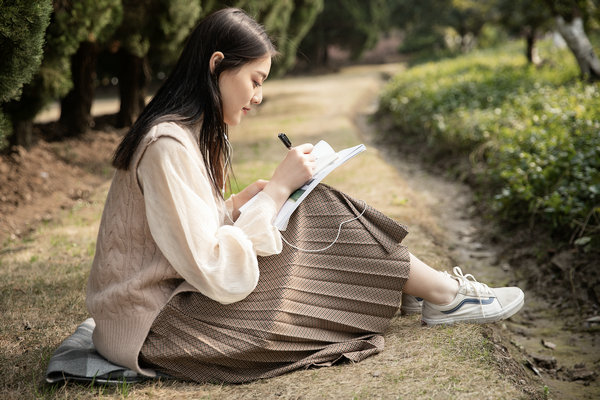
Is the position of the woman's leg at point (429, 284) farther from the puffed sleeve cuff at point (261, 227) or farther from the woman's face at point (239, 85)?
the woman's face at point (239, 85)

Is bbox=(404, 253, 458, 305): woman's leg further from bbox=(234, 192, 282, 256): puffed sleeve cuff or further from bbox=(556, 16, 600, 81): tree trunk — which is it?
bbox=(556, 16, 600, 81): tree trunk

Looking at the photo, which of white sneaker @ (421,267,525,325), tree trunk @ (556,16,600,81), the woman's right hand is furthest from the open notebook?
tree trunk @ (556,16,600,81)

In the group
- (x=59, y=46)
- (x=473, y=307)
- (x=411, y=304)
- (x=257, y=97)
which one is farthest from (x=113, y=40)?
(x=473, y=307)

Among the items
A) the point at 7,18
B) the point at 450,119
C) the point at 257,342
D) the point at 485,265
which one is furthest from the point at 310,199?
the point at 450,119

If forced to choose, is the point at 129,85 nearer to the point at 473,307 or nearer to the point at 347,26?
the point at 473,307

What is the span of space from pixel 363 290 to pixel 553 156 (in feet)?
9.54

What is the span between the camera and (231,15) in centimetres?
228

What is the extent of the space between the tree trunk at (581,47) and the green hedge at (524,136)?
25 cm

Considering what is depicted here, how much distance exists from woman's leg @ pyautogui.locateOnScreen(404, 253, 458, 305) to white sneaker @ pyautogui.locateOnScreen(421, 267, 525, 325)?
0.04 meters

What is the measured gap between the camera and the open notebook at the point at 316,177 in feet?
7.50

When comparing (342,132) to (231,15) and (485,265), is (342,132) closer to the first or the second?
(485,265)

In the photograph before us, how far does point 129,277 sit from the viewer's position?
2.25 m

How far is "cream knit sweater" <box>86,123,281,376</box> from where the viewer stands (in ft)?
6.80

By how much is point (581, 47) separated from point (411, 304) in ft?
23.2
